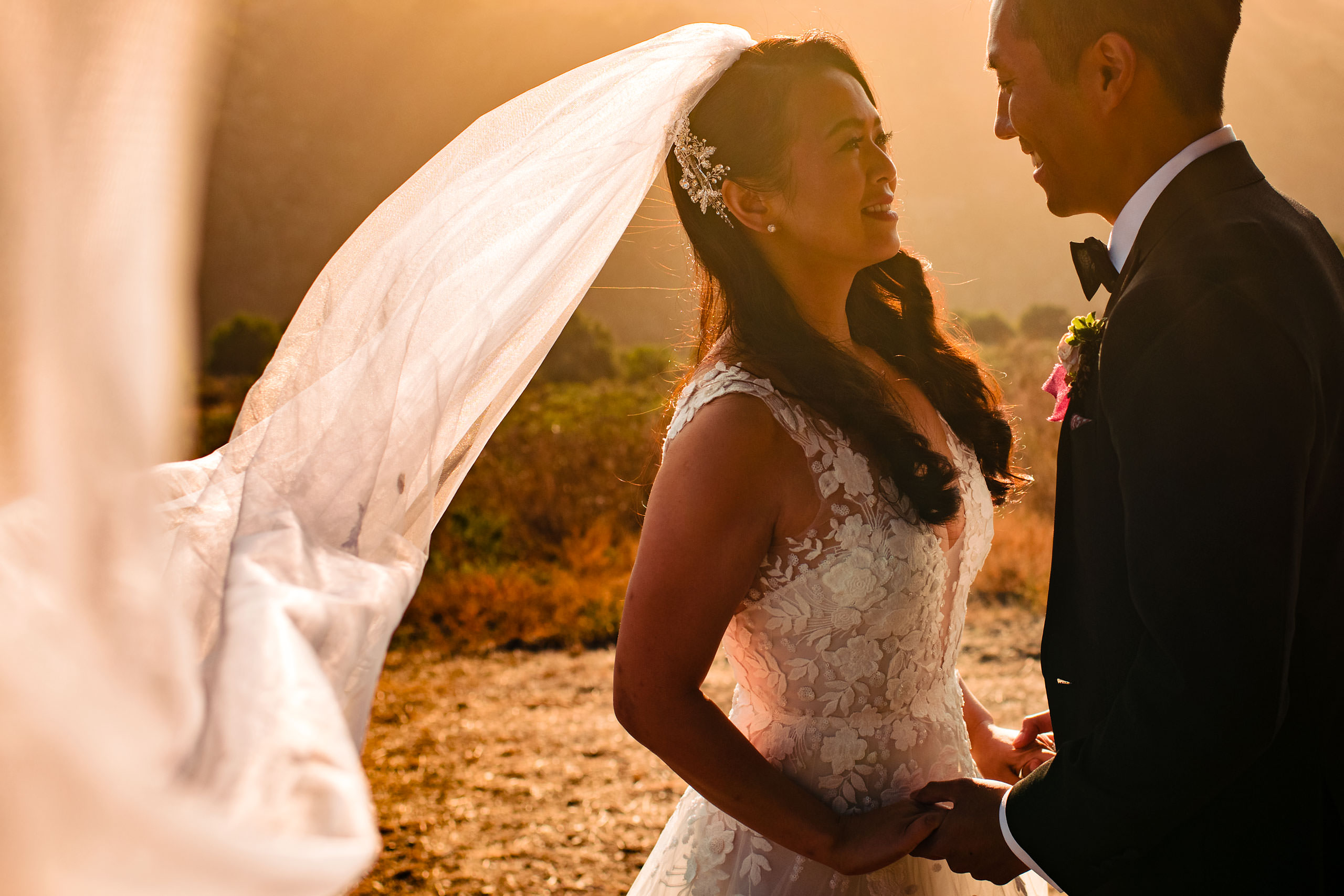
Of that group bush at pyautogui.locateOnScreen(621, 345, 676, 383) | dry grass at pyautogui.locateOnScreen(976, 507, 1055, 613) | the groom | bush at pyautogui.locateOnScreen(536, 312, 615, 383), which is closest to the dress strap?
the groom

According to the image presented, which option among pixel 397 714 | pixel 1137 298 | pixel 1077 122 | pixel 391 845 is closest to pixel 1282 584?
pixel 1137 298

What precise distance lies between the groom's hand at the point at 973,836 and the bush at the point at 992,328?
866 inches

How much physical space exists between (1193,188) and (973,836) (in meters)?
1.07

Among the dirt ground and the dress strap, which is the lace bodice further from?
the dirt ground

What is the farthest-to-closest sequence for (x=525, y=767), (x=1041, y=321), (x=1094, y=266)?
(x=1041, y=321), (x=525, y=767), (x=1094, y=266)

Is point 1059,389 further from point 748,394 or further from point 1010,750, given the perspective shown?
point 1010,750

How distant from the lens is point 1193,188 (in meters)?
1.38

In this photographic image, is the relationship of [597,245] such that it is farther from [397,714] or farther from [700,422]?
[397,714]

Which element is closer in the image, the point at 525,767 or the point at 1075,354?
the point at 1075,354

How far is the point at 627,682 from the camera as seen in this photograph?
1.55 m

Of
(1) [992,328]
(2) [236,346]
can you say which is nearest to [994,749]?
(2) [236,346]

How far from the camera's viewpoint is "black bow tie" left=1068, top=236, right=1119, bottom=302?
156 centimetres

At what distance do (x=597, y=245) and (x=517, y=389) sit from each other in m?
0.36

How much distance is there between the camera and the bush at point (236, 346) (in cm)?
2020
